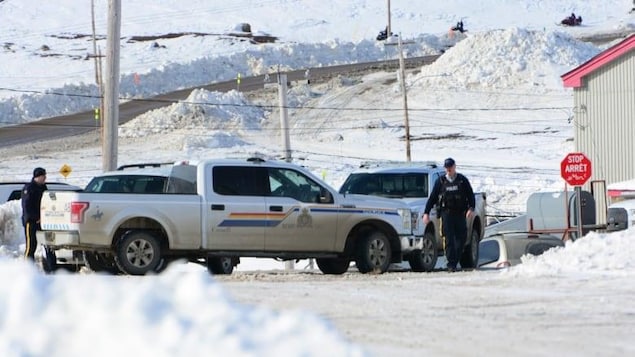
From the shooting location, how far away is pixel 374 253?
18.6 m

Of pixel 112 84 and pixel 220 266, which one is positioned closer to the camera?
pixel 220 266

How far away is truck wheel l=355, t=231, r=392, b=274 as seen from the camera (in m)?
18.5

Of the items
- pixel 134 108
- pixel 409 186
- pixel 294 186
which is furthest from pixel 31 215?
pixel 134 108

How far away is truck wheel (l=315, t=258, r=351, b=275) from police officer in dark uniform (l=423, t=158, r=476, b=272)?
133cm

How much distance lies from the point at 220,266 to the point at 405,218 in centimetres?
274

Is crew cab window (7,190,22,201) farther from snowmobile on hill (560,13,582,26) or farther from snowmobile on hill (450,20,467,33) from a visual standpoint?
snowmobile on hill (560,13,582,26)

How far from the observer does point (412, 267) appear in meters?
20.0

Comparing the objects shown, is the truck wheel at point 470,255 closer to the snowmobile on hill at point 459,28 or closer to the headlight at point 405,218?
the headlight at point 405,218

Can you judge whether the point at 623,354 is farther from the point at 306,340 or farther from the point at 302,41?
the point at 302,41

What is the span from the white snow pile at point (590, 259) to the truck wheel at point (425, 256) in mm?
3552

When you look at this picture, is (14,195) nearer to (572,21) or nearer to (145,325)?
(145,325)

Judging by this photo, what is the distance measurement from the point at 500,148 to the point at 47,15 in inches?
2202

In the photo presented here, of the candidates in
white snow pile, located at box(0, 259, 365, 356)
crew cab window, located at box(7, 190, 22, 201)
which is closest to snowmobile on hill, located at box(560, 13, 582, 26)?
crew cab window, located at box(7, 190, 22, 201)

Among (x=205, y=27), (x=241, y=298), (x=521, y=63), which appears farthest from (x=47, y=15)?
(x=241, y=298)
